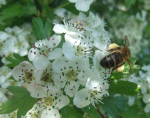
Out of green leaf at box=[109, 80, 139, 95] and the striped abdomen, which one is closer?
the striped abdomen

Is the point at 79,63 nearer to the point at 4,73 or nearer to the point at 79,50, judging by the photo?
the point at 79,50

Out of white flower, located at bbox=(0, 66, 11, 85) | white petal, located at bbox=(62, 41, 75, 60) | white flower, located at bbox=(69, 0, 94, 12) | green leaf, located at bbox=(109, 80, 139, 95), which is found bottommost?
white flower, located at bbox=(0, 66, 11, 85)

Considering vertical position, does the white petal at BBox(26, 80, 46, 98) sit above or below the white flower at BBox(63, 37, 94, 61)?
below

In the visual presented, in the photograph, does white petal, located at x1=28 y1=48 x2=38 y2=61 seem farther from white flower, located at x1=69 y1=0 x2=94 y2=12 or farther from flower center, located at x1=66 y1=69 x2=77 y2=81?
white flower, located at x1=69 y1=0 x2=94 y2=12

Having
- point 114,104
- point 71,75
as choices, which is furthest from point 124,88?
point 71,75

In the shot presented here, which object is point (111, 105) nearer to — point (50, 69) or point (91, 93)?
point (91, 93)

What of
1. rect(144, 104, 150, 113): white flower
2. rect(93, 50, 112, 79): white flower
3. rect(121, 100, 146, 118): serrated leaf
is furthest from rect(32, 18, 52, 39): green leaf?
rect(144, 104, 150, 113): white flower

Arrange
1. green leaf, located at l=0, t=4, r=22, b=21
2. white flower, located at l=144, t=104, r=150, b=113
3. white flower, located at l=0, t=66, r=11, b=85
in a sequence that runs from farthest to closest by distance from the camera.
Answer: green leaf, located at l=0, t=4, r=22, b=21, white flower, located at l=0, t=66, r=11, b=85, white flower, located at l=144, t=104, r=150, b=113
